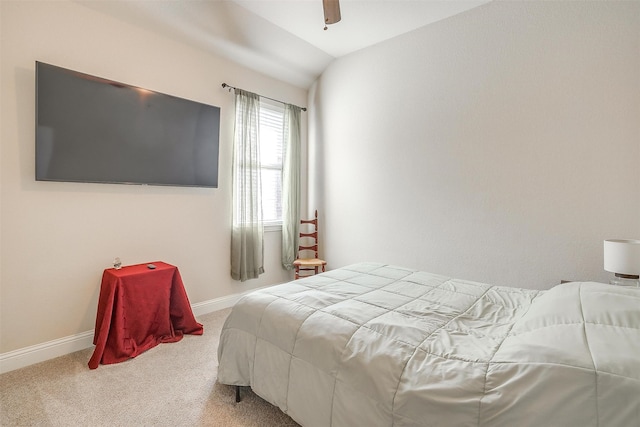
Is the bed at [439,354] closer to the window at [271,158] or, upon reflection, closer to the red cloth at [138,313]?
the red cloth at [138,313]

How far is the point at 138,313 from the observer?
2.43m

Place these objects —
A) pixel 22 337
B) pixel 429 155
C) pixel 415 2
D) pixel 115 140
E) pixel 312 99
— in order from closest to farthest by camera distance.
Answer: pixel 22 337 < pixel 115 140 < pixel 415 2 < pixel 429 155 < pixel 312 99

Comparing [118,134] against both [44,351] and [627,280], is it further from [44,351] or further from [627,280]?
[627,280]

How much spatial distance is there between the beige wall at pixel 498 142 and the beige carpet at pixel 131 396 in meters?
2.14

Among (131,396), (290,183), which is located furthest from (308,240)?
(131,396)

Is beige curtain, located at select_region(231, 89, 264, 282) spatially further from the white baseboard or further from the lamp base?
the lamp base

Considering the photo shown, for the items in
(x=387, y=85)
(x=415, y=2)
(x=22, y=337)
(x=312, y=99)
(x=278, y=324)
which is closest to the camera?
(x=278, y=324)

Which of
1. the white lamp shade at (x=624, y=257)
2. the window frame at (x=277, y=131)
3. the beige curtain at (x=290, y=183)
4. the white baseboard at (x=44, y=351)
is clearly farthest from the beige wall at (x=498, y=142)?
the white baseboard at (x=44, y=351)

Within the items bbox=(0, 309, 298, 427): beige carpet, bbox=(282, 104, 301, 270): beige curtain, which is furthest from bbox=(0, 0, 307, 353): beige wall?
bbox=(282, 104, 301, 270): beige curtain

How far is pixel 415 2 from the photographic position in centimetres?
280

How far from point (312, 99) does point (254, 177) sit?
4.84ft

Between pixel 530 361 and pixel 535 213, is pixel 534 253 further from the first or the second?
pixel 530 361

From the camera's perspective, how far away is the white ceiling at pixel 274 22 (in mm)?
2678

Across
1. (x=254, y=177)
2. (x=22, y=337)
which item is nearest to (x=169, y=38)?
(x=254, y=177)
